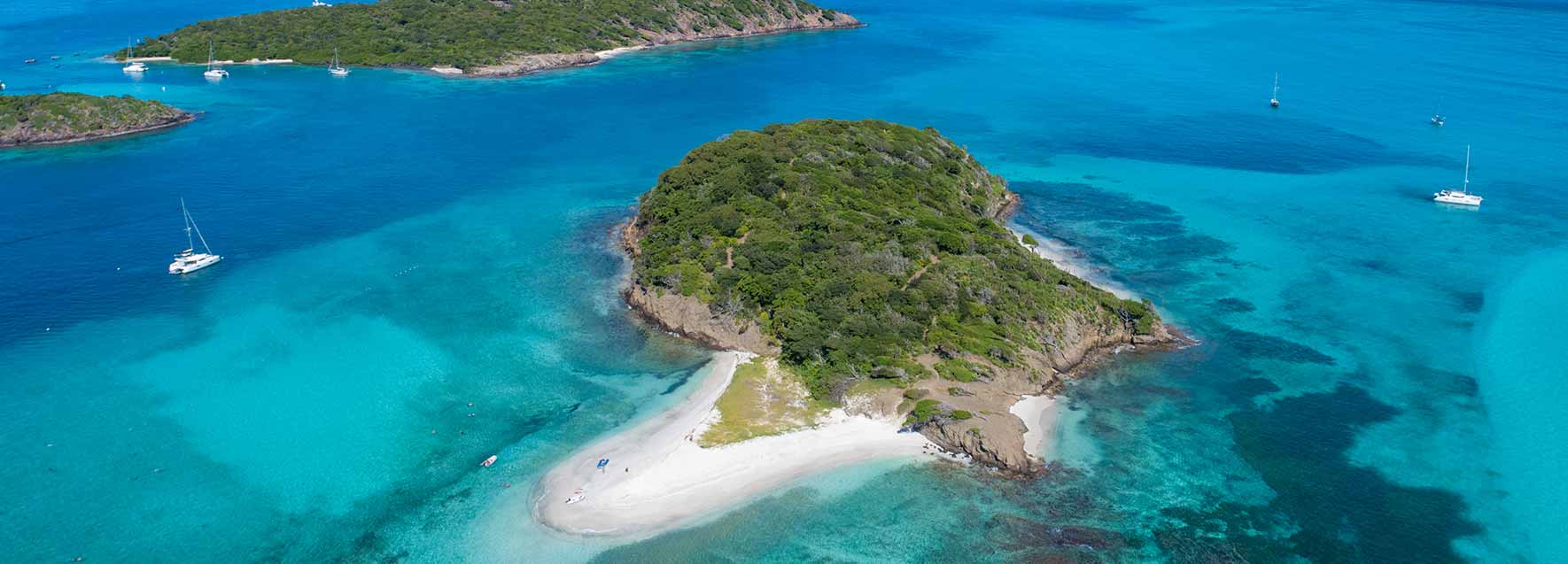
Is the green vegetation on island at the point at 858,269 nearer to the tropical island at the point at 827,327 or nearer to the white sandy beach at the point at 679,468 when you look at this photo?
the tropical island at the point at 827,327

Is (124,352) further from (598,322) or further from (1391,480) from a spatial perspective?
(1391,480)

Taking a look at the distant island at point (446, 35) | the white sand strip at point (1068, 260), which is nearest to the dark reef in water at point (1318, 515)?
the white sand strip at point (1068, 260)

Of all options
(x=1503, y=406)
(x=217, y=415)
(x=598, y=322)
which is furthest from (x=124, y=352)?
(x=1503, y=406)

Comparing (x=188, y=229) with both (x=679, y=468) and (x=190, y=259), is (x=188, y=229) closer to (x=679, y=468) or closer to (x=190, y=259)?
(x=190, y=259)

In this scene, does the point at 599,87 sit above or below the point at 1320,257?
above

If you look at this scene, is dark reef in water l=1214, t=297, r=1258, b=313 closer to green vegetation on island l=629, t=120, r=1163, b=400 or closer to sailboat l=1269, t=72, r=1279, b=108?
green vegetation on island l=629, t=120, r=1163, b=400

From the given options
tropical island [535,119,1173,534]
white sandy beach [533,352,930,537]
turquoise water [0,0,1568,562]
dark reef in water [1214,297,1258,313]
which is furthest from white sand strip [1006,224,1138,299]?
white sandy beach [533,352,930,537]

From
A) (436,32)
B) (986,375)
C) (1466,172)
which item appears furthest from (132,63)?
(1466,172)
